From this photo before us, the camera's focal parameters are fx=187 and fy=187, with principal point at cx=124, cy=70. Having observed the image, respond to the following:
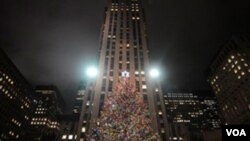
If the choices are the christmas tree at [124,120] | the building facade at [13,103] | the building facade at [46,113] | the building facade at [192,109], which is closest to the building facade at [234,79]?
the christmas tree at [124,120]

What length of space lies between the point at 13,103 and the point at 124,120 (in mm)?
89902

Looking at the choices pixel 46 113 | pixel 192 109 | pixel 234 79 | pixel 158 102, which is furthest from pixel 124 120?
pixel 192 109

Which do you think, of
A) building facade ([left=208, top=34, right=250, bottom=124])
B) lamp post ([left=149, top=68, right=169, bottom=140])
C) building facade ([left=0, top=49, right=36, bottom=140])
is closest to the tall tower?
lamp post ([left=149, top=68, right=169, bottom=140])

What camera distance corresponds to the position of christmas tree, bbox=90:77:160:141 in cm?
2072

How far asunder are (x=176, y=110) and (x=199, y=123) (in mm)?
23848

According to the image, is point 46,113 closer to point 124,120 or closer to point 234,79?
point 234,79

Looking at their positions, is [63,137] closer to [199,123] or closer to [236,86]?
[236,86]

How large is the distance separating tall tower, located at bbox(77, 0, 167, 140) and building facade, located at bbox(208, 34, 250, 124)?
31.4 metres

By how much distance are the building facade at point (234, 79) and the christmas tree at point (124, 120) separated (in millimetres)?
54766

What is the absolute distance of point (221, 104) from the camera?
8162 centimetres

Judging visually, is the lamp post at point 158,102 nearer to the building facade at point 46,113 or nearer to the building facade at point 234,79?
the building facade at point 234,79

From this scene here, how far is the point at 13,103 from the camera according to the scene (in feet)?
302

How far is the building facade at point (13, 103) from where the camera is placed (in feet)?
274

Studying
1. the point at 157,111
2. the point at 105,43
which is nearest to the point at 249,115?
the point at 157,111
